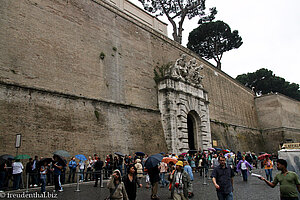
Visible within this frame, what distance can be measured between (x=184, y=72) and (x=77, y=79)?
7.55m

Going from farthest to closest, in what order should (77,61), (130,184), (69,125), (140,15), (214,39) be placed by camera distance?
(214,39) → (140,15) → (77,61) → (69,125) → (130,184)

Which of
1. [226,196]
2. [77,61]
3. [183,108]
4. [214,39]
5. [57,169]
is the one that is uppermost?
[214,39]

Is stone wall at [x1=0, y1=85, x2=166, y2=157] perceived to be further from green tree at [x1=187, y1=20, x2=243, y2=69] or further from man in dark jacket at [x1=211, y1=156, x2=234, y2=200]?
green tree at [x1=187, y1=20, x2=243, y2=69]

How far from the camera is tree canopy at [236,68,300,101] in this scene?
43.7m

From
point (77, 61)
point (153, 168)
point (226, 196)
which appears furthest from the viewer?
point (77, 61)

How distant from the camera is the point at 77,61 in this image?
12039 mm

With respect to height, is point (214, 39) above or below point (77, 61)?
above

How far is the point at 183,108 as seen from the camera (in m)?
15.5

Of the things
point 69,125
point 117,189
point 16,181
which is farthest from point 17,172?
point 117,189

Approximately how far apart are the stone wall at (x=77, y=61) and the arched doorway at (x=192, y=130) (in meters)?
2.82

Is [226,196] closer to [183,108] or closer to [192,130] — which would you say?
[183,108]

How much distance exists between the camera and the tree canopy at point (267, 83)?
4372 cm

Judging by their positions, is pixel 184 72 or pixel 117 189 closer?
pixel 117 189

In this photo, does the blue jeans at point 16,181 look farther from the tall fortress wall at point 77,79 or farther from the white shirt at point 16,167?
the tall fortress wall at point 77,79
